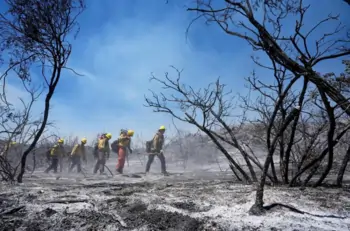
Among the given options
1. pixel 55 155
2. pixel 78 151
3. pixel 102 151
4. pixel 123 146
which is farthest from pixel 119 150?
pixel 55 155

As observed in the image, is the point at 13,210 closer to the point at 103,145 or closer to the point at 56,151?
the point at 103,145

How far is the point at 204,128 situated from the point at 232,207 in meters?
2.33

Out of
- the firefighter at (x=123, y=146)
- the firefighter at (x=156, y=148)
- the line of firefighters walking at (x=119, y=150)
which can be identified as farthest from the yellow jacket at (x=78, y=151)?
the firefighter at (x=156, y=148)

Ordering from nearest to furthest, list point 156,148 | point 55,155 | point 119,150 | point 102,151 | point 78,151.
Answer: point 156,148 → point 119,150 → point 102,151 → point 55,155 → point 78,151

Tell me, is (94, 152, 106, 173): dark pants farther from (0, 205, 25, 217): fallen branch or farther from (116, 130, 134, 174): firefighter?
(0, 205, 25, 217): fallen branch

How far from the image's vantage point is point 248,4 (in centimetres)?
442

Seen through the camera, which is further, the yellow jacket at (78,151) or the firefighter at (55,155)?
the yellow jacket at (78,151)

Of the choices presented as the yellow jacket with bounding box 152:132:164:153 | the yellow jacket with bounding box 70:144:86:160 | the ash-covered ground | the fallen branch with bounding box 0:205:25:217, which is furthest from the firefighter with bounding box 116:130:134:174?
the fallen branch with bounding box 0:205:25:217

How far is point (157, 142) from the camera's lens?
11398 millimetres

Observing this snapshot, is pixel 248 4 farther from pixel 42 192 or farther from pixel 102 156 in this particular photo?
pixel 102 156

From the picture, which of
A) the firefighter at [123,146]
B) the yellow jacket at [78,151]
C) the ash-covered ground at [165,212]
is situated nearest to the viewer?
the ash-covered ground at [165,212]

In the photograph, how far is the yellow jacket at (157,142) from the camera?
1127 centimetres

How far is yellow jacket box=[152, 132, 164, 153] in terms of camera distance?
11.3 meters

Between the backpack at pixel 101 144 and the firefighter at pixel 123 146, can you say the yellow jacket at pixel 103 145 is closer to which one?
the backpack at pixel 101 144
